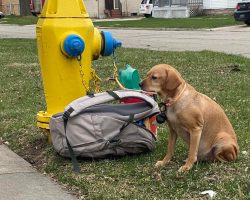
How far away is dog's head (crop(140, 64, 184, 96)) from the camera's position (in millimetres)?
4527

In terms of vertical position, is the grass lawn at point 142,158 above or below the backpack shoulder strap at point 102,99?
below

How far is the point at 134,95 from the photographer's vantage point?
514 centimetres

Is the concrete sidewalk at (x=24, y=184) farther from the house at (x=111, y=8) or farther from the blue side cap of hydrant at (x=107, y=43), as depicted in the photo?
the house at (x=111, y=8)

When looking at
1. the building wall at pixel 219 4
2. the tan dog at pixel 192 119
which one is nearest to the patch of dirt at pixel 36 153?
the tan dog at pixel 192 119

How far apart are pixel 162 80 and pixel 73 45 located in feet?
4.01

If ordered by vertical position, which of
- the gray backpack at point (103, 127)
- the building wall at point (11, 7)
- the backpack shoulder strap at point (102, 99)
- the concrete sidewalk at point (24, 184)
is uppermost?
the backpack shoulder strap at point (102, 99)

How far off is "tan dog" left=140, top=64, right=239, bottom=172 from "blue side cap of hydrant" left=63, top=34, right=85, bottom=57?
1069 mm

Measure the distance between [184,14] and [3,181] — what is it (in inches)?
1480

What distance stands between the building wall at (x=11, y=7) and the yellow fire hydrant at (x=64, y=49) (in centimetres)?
5669

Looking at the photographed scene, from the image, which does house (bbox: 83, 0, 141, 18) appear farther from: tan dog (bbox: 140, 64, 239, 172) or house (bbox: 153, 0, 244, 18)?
tan dog (bbox: 140, 64, 239, 172)

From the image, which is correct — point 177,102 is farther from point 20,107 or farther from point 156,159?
point 20,107

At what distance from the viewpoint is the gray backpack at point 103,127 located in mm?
4918

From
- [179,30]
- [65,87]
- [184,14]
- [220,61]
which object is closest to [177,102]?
[65,87]

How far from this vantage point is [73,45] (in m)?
5.35
